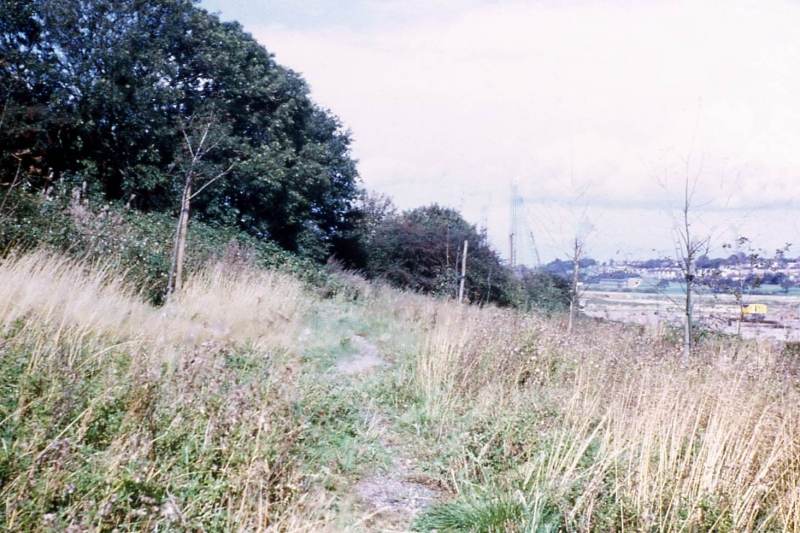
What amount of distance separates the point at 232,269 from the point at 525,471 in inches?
263

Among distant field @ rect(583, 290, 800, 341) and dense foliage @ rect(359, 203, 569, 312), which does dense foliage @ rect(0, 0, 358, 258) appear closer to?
dense foliage @ rect(359, 203, 569, 312)

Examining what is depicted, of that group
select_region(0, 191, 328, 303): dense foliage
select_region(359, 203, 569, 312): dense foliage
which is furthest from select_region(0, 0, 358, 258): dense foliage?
select_region(0, 191, 328, 303): dense foliage

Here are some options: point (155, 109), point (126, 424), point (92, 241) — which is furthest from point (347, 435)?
point (155, 109)

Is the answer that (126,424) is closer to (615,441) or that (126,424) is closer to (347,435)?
(347,435)

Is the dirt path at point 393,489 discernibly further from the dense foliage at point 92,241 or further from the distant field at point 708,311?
the distant field at point 708,311

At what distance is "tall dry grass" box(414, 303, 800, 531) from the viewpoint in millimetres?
2865

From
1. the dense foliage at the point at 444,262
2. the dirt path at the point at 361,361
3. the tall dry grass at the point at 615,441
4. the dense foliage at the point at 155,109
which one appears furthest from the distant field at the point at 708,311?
the dense foliage at the point at 155,109

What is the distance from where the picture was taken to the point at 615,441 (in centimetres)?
323

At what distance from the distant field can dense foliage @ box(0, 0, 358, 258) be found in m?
9.84

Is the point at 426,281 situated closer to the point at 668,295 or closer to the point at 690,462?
the point at 668,295

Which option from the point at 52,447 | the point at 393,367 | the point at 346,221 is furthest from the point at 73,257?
the point at 346,221

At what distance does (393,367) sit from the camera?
661 centimetres

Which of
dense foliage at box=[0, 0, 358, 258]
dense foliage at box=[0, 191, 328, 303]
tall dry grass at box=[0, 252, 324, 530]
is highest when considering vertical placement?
dense foliage at box=[0, 0, 358, 258]

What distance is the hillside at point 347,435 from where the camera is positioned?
2.68 m
